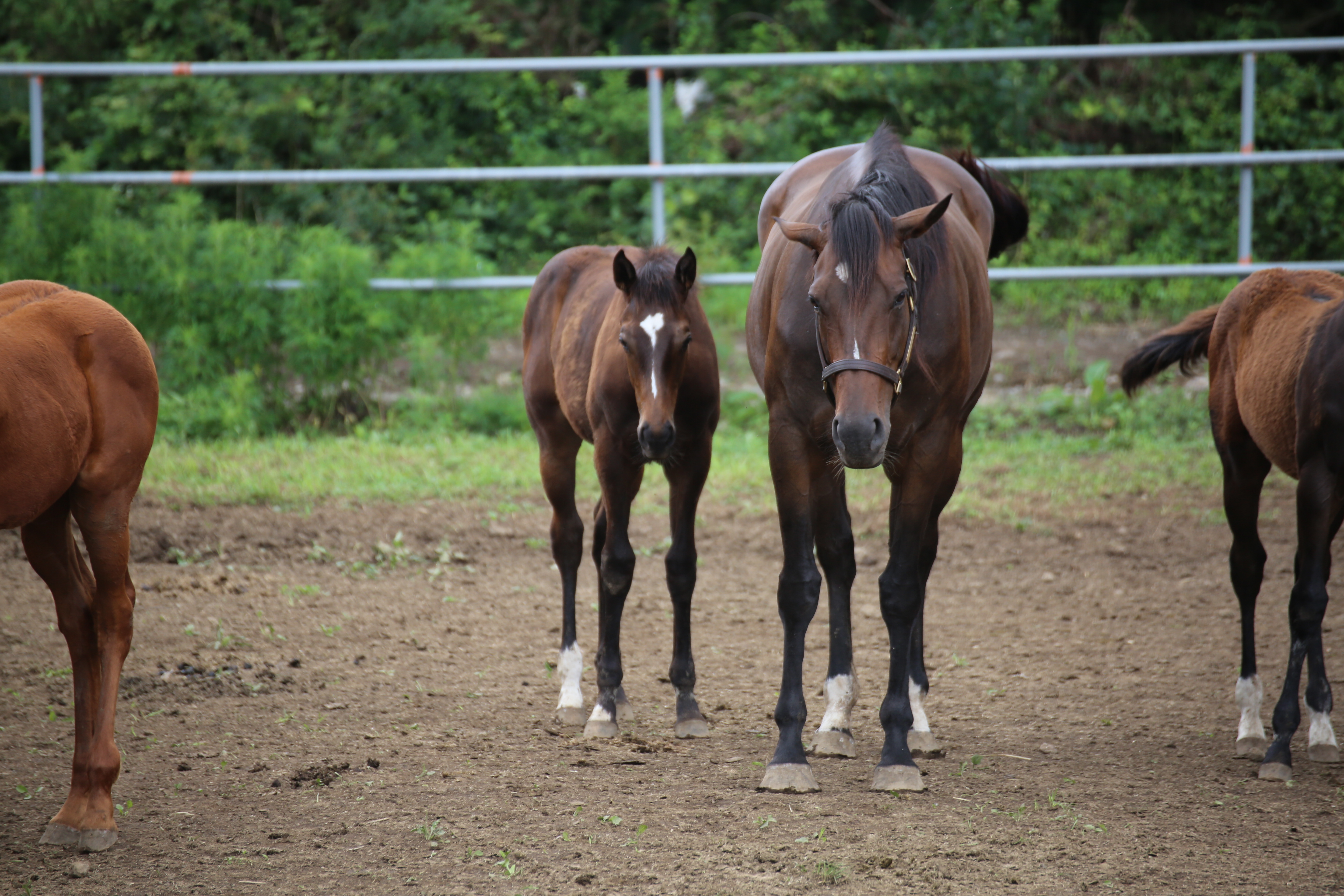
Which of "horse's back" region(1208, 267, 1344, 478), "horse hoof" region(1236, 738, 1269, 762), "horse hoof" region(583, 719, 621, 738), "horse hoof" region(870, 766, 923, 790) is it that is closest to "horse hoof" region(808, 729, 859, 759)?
"horse hoof" region(870, 766, 923, 790)

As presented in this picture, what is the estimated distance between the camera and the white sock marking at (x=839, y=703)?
4332 mm

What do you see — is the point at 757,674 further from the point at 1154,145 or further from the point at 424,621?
the point at 1154,145

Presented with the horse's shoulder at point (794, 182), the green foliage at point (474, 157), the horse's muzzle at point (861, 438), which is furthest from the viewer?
the green foliage at point (474, 157)

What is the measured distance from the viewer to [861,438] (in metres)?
3.43

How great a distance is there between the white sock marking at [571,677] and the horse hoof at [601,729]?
0.71ft

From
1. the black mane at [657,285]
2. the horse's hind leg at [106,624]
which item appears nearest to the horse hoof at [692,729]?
the black mane at [657,285]

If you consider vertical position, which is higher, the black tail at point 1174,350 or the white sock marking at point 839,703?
the black tail at point 1174,350

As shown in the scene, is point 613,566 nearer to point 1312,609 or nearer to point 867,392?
point 867,392

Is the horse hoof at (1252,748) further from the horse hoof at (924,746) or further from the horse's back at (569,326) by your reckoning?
the horse's back at (569,326)

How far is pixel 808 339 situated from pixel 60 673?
141 inches

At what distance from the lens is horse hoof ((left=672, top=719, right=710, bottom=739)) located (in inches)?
177

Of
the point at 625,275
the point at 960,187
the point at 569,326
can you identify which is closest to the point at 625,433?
the point at 625,275

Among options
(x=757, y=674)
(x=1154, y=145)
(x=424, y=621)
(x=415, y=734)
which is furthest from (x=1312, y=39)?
(x=415, y=734)

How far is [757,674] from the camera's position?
5.26m
